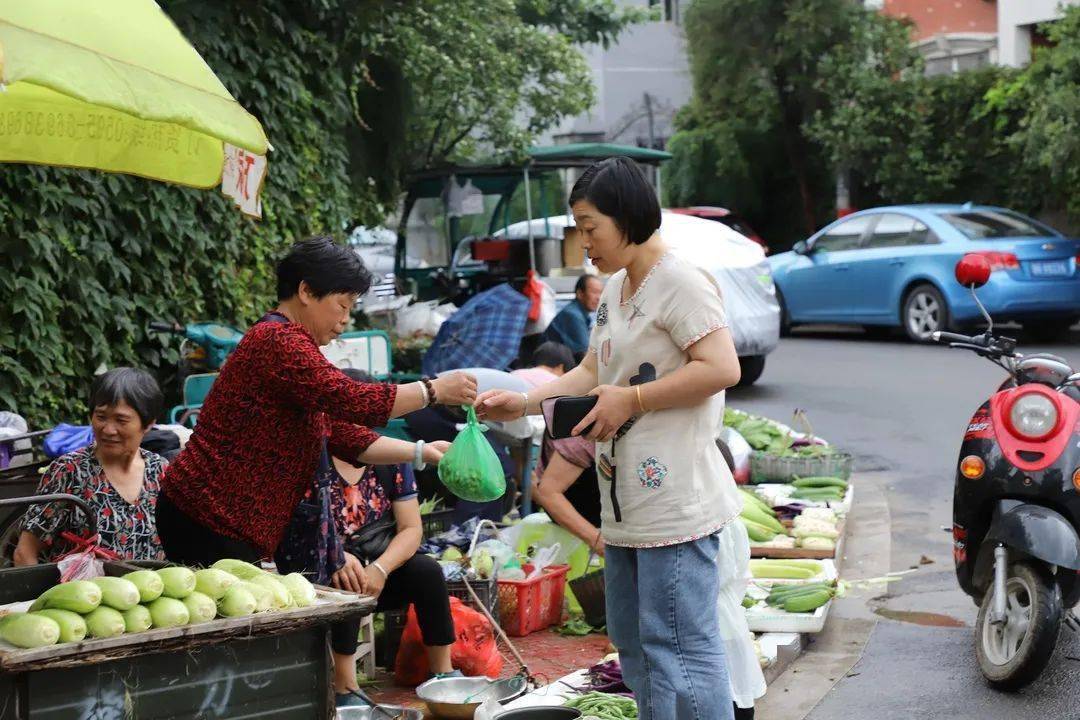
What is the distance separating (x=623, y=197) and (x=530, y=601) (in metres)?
2.90

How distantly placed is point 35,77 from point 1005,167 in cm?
2008

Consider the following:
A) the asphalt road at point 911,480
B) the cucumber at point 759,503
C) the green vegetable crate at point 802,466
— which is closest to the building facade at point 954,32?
the asphalt road at point 911,480

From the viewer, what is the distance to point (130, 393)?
4863 millimetres

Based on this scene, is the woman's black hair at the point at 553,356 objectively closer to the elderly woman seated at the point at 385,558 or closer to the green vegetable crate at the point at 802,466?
the green vegetable crate at the point at 802,466

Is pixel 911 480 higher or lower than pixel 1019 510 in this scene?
lower

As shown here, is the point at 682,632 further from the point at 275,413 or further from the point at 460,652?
the point at 460,652

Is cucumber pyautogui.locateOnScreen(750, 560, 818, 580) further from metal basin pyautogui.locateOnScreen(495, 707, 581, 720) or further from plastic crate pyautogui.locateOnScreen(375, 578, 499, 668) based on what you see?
metal basin pyautogui.locateOnScreen(495, 707, 581, 720)

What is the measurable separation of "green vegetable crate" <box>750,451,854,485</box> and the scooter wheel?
10.7 feet

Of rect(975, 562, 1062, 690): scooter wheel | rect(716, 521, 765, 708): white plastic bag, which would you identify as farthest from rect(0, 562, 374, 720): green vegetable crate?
rect(975, 562, 1062, 690): scooter wheel

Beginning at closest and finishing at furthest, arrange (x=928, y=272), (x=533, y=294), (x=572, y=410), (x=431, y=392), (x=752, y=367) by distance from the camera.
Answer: (x=572, y=410), (x=431, y=392), (x=533, y=294), (x=752, y=367), (x=928, y=272)

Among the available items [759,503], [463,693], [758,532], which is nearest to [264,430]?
[463,693]

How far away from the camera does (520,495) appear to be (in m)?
8.05

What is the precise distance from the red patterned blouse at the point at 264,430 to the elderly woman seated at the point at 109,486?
0.74m

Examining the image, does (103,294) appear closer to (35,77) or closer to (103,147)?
(103,147)
